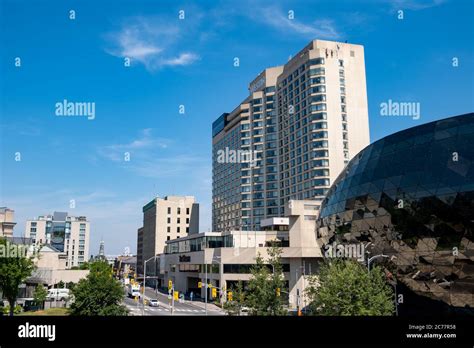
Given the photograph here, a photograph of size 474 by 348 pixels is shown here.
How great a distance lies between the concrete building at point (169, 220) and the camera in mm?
132750

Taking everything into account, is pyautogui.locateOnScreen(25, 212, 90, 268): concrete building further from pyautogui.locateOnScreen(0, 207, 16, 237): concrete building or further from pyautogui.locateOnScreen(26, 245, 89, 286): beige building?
pyautogui.locateOnScreen(0, 207, 16, 237): concrete building

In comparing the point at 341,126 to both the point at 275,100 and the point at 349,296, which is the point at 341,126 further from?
the point at 349,296

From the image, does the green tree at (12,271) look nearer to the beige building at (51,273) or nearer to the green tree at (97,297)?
the green tree at (97,297)

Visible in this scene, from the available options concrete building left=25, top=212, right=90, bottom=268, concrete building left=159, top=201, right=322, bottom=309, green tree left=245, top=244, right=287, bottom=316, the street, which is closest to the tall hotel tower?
concrete building left=159, top=201, right=322, bottom=309

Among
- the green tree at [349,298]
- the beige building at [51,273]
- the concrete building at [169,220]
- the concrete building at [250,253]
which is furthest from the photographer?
the concrete building at [169,220]

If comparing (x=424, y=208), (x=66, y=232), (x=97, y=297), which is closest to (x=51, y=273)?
(x=97, y=297)

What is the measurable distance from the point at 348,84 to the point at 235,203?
46.7 metres

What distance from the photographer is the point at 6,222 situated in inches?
2405

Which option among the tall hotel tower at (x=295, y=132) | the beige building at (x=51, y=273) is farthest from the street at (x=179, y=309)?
the tall hotel tower at (x=295, y=132)

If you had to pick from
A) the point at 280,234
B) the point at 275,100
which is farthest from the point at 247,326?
the point at 275,100

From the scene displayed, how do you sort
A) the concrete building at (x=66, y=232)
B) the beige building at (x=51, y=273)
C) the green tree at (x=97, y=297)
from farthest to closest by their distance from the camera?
1. the concrete building at (x=66, y=232)
2. the beige building at (x=51, y=273)
3. the green tree at (x=97, y=297)

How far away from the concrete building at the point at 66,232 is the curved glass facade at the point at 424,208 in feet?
563

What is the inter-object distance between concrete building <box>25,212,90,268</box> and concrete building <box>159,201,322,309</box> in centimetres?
11484

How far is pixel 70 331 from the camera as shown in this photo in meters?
6.80
